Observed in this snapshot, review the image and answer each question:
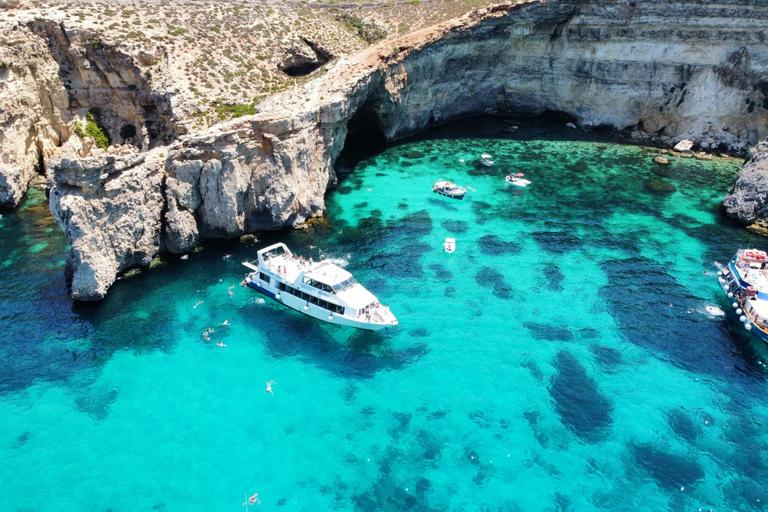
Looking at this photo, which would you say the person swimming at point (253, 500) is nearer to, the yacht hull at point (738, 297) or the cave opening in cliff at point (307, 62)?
the yacht hull at point (738, 297)

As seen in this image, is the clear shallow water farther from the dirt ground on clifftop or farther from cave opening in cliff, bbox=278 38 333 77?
cave opening in cliff, bbox=278 38 333 77

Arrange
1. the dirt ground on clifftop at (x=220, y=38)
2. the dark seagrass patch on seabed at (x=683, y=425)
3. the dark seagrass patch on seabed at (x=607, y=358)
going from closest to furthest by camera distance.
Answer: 1. the dark seagrass patch on seabed at (x=683, y=425)
2. the dark seagrass patch on seabed at (x=607, y=358)
3. the dirt ground on clifftop at (x=220, y=38)

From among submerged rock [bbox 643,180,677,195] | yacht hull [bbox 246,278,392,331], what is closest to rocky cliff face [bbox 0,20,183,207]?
yacht hull [bbox 246,278,392,331]

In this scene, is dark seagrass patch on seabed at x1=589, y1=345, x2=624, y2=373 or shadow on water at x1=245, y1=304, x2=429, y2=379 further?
shadow on water at x1=245, y1=304, x2=429, y2=379

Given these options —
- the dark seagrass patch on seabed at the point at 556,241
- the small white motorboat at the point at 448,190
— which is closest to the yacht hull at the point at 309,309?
the dark seagrass patch on seabed at the point at 556,241

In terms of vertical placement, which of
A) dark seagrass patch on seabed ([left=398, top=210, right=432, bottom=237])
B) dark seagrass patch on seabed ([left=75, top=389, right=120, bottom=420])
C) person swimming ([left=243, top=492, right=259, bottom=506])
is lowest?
person swimming ([left=243, top=492, right=259, bottom=506])

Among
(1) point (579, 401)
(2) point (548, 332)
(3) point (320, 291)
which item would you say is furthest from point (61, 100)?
(1) point (579, 401)

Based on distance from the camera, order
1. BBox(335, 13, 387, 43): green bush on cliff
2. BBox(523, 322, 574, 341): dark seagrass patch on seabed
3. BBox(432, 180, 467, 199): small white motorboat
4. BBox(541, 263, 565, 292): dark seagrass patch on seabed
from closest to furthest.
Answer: BBox(523, 322, 574, 341): dark seagrass patch on seabed, BBox(541, 263, 565, 292): dark seagrass patch on seabed, BBox(432, 180, 467, 199): small white motorboat, BBox(335, 13, 387, 43): green bush on cliff
